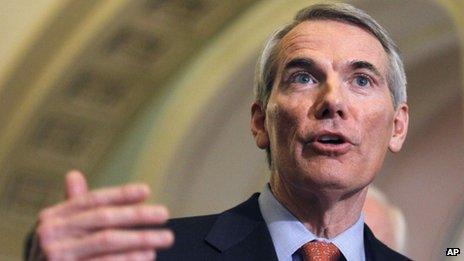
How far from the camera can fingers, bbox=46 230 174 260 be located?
0.75 m

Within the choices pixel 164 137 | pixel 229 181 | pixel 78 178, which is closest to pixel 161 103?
pixel 164 137

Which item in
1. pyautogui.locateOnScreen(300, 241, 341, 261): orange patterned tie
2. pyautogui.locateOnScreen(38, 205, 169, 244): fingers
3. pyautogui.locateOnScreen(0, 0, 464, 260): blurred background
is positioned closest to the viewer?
pyautogui.locateOnScreen(38, 205, 169, 244): fingers

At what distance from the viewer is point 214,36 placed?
371cm

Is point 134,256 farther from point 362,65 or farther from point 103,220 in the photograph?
point 362,65

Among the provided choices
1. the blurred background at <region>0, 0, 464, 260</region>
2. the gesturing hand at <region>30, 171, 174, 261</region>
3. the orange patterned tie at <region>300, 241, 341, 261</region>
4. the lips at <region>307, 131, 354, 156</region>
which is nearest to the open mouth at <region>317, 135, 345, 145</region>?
the lips at <region>307, 131, 354, 156</region>

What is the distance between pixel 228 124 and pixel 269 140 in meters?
2.64

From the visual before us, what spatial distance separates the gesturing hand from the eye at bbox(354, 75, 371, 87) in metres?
0.41

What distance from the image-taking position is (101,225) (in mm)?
771

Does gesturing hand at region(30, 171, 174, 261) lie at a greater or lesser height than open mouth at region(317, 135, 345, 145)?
lesser

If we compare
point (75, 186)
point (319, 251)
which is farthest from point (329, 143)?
point (75, 186)

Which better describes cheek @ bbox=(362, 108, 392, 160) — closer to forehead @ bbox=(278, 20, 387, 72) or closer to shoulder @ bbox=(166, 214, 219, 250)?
forehead @ bbox=(278, 20, 387, 72)

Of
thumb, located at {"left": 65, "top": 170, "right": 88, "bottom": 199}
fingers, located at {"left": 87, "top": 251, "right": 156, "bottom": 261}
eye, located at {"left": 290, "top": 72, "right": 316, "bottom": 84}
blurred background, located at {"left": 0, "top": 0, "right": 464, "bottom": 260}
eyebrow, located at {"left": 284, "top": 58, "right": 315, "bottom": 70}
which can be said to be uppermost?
blurred background, located at {"left": 0, "top": 0, "right": 464, "bottom": 260}

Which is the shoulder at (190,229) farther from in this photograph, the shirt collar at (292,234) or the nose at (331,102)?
the nose at (331,102)

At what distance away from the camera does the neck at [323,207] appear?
3.60ft
